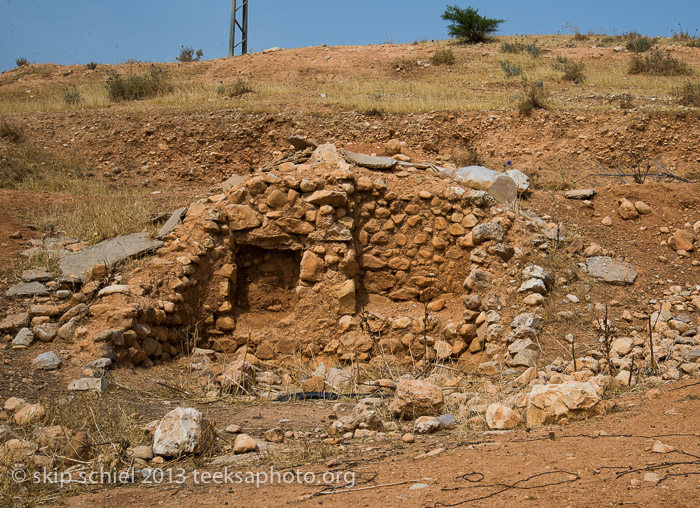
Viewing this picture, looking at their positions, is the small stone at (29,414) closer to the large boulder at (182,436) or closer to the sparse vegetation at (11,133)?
the large boulder at (182,436)

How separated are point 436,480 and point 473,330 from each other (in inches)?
132

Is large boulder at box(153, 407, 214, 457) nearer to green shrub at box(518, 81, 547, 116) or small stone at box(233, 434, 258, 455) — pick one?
small stone at box(233, 434, 258, 455)

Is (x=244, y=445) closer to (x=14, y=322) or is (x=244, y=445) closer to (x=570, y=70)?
(x=14, y=322)

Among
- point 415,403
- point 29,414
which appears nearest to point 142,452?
point 29,414

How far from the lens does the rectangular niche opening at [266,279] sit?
20.3 ft

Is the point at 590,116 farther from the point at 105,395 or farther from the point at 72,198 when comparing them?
the point at 105,395

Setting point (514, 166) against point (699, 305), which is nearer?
point (699, 305)

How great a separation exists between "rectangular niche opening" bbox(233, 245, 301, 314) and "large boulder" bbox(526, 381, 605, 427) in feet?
10.9

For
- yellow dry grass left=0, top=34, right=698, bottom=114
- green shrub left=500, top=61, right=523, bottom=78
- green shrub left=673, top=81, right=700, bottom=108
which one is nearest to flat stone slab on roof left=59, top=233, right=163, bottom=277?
yellow dry grass left=0, top=34, right=698, bottom=114

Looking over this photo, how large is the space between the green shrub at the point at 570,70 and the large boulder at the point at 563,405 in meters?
12.4

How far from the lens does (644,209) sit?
665 centimetres

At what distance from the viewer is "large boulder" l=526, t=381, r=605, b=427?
3174 millimetres

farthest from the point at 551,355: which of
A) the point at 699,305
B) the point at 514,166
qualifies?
the point at 514,166

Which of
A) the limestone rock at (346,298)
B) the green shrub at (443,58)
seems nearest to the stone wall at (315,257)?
the limestone rock at (346,298)
